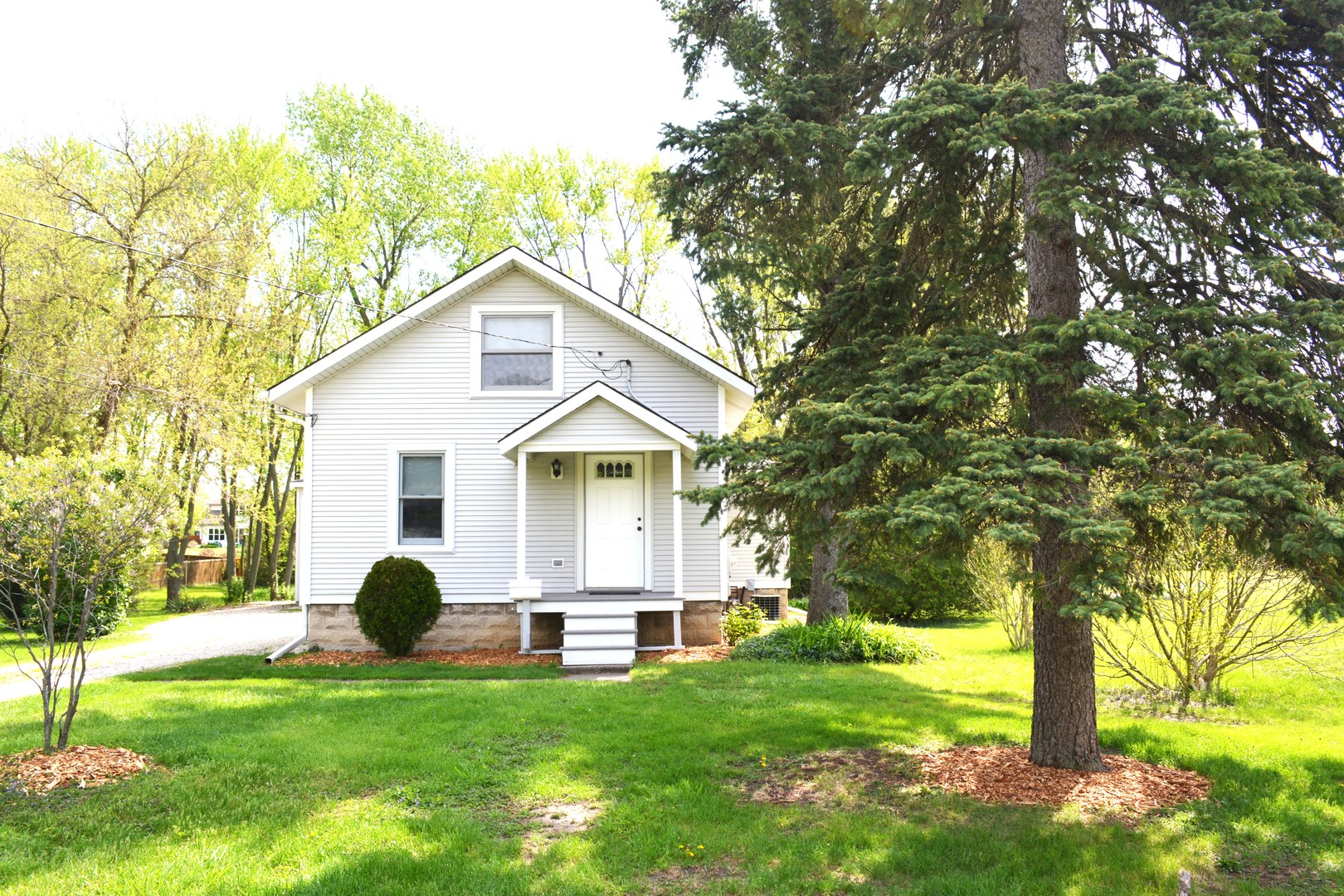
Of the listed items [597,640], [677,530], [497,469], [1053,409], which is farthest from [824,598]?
[1053,409]

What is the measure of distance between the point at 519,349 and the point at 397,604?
4616mm

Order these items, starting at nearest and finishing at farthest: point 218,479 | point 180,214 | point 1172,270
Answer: point 1172,270
point 180,214
point 218,479

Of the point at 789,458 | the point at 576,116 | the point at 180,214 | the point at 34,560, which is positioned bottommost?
the point at 34,560

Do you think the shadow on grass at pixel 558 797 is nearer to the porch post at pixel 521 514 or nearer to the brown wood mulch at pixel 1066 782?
the brown wood mulch at pixel 1066 782

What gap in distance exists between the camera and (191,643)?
16578mm

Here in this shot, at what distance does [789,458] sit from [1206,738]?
4.77 metres

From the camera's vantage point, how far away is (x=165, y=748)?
7.22 metres

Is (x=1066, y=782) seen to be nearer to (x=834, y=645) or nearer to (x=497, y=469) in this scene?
(x=834, y=645)

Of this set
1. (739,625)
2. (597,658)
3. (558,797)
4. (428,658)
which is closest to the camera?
(558,797)

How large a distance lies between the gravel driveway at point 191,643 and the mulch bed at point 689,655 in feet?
21.5

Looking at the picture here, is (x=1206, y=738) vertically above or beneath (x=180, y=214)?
beneath

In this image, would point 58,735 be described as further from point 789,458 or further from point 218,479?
point 218,479

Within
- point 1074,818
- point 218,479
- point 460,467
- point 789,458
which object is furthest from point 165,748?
point 218,479

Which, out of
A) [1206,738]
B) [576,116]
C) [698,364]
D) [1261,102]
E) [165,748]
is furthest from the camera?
[576,116]
